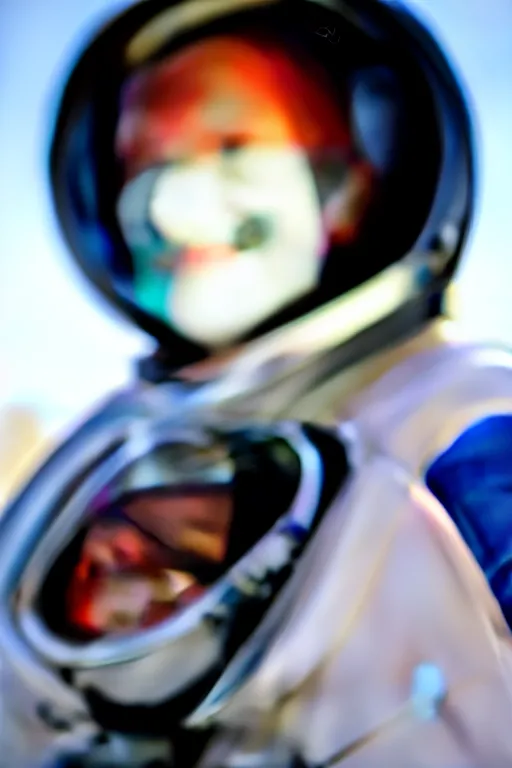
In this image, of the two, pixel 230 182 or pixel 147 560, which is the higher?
pixel 230 182

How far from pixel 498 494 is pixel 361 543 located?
97mm

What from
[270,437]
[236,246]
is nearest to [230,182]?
[236,246]

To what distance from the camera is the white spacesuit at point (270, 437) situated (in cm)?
58

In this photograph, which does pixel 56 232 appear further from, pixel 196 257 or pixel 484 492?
pixel 484 492

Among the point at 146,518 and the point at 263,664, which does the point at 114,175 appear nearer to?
the point at 146,518

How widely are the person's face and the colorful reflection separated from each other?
0.14 metres

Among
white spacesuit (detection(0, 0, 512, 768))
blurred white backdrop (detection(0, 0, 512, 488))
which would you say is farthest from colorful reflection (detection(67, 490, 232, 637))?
blurred white backdrop (detection(0, 0, 512, 488))

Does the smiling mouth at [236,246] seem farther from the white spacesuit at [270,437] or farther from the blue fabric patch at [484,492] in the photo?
the blue fabric patch at [484,492]

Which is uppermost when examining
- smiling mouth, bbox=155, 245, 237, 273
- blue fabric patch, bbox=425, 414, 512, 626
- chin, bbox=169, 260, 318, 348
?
smiling mouth, bbox=155, 245, 237, 273

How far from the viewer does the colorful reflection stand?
611mm

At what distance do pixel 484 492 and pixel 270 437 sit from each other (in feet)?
0.47

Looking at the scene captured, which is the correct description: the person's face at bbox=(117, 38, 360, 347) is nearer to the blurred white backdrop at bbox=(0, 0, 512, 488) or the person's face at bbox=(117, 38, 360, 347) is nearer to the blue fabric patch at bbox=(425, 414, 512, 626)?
the blurred white backdrop at bbox=(0, 0, 512, 488)

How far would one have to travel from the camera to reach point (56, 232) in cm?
74

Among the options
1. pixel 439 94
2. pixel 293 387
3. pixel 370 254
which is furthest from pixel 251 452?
pixel 439 94
